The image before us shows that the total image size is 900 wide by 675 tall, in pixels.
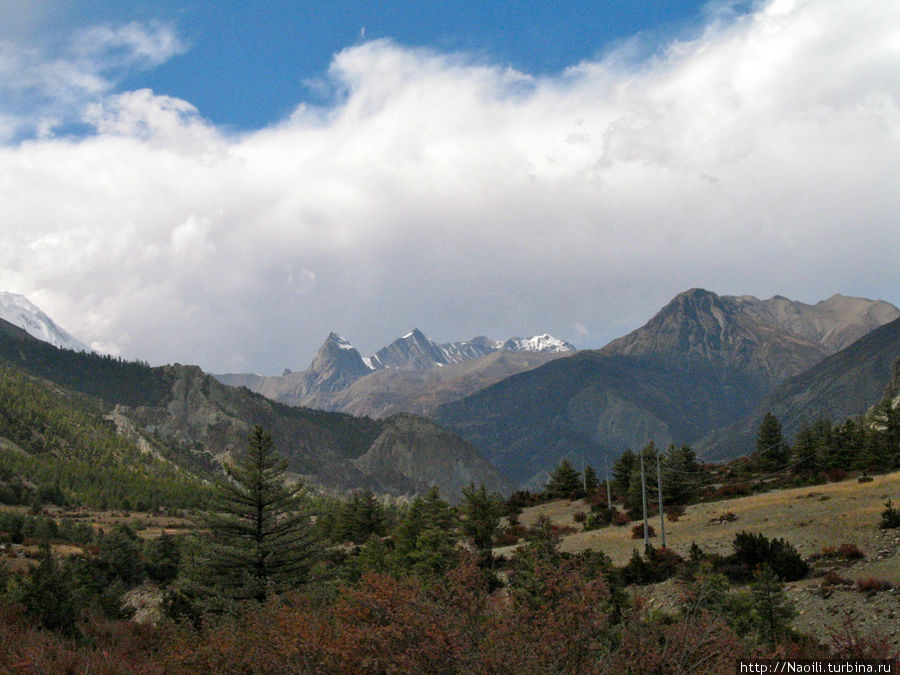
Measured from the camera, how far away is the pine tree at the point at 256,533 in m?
25.5

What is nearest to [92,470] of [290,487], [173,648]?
[290,487]

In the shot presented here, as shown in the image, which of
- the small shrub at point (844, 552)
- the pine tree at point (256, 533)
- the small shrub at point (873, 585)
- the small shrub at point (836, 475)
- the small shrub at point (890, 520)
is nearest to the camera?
the small shrub at point (873, 585)

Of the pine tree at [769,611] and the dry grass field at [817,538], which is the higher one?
the pine tree at [769,611]

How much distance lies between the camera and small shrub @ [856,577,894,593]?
17625mm

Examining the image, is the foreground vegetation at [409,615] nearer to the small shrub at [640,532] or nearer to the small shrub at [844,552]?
the small shrub at [844,552]

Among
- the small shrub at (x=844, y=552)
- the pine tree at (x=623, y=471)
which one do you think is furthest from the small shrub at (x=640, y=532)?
the pine tree at (x=623, y=471)

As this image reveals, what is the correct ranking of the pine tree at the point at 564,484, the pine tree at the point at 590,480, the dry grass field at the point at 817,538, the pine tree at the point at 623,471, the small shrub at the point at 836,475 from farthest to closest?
the pine tree at the point at 564,484
the pine tree at the point at 590,480
the pine tree at the point at 623,471
the small shrub at the point at 836,475
the dry grass field at the point at 817,538

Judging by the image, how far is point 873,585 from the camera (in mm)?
17750

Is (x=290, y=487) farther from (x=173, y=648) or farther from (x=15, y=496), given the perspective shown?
(x=15, y=496)

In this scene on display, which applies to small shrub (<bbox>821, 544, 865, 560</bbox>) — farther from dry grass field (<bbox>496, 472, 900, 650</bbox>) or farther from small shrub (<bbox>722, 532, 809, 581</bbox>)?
small shrub (<bbox>722, 532, 809, 581</bbox>)

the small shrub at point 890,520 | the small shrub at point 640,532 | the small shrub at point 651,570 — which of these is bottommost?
the small shrub at point 640,532

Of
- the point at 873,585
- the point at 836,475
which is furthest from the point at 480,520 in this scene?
the point at 836,475

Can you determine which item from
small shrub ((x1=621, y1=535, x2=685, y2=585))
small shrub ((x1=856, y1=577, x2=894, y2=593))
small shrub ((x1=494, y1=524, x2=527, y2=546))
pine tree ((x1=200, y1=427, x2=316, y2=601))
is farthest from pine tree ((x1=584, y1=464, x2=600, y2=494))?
small shrub ((x1=856, y1=577, x2=894, y2=593))

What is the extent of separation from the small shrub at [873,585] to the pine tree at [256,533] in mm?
20891
